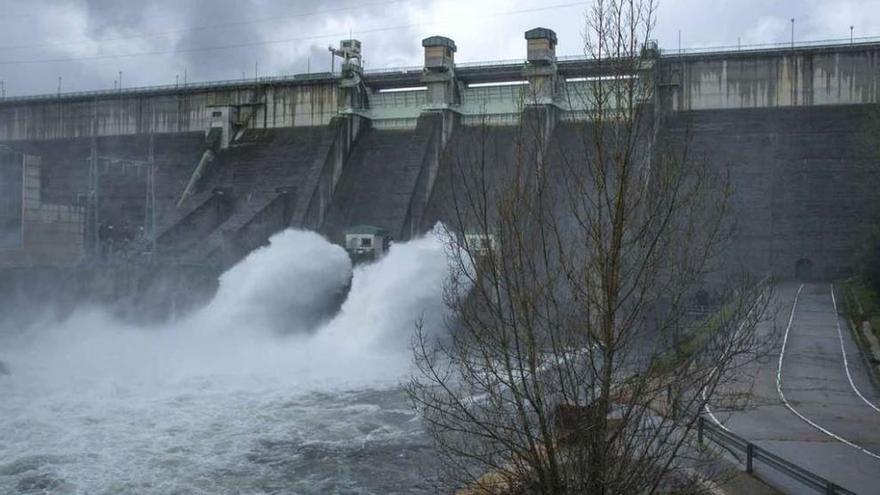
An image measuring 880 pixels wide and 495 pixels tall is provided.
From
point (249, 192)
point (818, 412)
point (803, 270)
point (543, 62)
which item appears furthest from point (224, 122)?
point (818, 412)

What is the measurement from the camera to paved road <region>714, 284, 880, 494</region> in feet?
34.4

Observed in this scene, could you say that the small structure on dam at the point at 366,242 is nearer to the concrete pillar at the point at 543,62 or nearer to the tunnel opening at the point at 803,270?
the concrete pillar at the point at 543,62

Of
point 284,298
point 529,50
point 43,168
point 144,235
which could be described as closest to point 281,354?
point 284,298

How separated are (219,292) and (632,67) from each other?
24.0 m

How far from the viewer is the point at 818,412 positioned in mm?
13648

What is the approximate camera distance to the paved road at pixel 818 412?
1050cm

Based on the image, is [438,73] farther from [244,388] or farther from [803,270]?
[244,388]

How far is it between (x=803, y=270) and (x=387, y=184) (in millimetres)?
15721

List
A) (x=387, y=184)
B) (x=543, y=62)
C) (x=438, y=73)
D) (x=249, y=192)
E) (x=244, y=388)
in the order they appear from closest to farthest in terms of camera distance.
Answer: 1. (x=244, y=388)
2. (x=543, y=62)
3. (x=387, y=184)
4. (x=438, y=73)
5. (x=249, y=192)

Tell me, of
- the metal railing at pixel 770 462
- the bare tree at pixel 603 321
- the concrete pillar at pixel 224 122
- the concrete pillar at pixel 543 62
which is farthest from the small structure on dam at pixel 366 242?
the bare tree at pixel 603 321

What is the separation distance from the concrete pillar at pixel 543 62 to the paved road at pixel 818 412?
14.2 meters

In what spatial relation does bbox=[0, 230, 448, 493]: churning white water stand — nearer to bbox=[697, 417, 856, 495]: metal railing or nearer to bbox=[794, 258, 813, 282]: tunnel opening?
bbox=[697, 417, 856, 495]: metal railing

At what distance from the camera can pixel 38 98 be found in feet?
151

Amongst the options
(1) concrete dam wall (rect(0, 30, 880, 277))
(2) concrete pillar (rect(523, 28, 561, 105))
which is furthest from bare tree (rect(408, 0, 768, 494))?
(2) concrete pillar (rect(523, 28, 561, 105))
